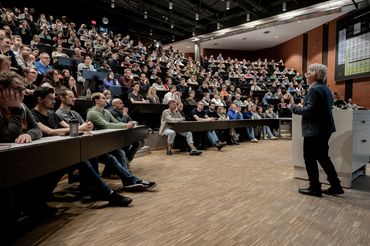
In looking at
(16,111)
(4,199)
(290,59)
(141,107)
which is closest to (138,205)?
(4,199)

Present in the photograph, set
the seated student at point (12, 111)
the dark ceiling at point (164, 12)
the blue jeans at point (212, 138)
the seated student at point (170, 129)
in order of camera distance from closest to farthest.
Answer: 1. the seated student at point (12, 111)
2. the seated student at point (170, 129)
3. the blue jeans at point (212, 138)
4. the dark ceiling at point (164, 12)

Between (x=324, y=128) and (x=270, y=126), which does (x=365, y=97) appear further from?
(x=324, y=128)

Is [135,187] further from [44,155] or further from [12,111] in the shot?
[12,111]

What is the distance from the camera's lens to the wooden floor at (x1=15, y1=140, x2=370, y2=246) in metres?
1.61

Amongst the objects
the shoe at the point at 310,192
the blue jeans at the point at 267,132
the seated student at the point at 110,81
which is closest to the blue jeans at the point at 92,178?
the shoe at the point at 310,192

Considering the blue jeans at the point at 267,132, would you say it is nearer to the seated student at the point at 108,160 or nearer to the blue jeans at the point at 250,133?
the blue jeans at the point at 250,133

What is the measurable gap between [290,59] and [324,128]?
12481mm

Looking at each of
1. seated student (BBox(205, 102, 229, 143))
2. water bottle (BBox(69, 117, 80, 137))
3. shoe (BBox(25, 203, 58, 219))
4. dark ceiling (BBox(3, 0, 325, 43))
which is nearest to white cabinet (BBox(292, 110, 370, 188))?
water bottle (BBox(69, 117, 80, 137))

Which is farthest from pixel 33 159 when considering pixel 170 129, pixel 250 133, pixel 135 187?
pixel 250 133

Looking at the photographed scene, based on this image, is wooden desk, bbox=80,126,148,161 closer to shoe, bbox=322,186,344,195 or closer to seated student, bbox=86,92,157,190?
seated student, bbox=86,92,157,190

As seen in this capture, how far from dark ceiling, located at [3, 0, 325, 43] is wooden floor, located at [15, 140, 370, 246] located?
9101 millimetres

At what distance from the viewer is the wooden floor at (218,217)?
63.2 inches

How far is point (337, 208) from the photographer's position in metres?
2.12

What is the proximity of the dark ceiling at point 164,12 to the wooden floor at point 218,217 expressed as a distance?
9.10 meters
